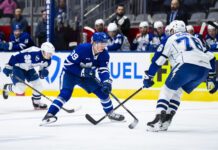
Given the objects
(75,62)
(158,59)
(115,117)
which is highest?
(158,59)

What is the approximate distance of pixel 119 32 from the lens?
11.5 m

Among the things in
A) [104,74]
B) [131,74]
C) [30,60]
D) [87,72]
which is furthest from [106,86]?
[131,74]

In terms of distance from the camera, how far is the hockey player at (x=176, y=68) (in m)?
6.84

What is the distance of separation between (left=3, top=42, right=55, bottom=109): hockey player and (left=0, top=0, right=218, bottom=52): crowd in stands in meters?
1.92

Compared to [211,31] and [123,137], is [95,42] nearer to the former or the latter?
[123,137]

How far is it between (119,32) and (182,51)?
4705 millimetres

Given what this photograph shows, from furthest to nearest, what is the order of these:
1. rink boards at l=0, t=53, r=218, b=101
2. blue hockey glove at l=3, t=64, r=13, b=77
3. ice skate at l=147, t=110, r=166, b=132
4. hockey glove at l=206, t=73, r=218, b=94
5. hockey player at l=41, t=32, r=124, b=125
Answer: rink boards at l=0, t=53, r=218, b=101
blue hockey glove at l=3, t=64, r=13, b=77
hockey player at l=41, t=32, r=124, b=125
hockey glove at l=206, t=73, r=218, b=94
ice skate at l=147, t=110, r=166, b=132

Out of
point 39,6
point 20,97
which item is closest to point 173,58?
point 20,97

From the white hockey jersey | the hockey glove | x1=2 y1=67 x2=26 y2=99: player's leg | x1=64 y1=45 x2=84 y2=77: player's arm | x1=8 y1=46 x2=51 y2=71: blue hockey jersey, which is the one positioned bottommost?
x1=2 y1=67 x2=26 y2=99: player's leg

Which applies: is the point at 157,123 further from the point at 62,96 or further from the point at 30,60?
the point at 30,60

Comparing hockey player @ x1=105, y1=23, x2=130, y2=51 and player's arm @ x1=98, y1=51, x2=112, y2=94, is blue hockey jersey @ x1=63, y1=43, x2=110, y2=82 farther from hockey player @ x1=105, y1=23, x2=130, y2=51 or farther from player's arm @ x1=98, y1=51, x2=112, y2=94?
hockey player @ x1=105, y1=23, x2=130, y2=51

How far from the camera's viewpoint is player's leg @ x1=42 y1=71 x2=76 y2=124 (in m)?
7.39

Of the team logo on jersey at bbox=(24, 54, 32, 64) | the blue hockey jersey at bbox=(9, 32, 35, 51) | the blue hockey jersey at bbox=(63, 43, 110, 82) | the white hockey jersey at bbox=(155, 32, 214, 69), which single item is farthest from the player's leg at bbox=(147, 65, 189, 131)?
the blue hockey jersey at bbox=(9, 32, 35, 51)

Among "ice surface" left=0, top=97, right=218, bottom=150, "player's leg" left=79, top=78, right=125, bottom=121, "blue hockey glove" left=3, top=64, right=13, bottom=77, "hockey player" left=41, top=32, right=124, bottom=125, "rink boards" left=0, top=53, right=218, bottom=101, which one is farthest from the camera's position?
"rink boards" left=0, top=53, right=218, bottom=101
